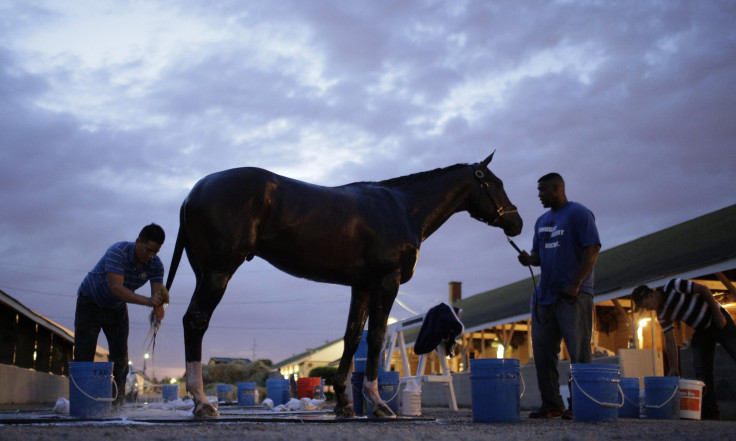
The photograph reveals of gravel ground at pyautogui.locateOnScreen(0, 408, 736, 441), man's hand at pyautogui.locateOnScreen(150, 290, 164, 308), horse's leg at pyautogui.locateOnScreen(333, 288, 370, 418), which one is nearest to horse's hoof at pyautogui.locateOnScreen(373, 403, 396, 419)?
horse's leg at pyautogui.locateOnScreen(333, 288, 370, 418)

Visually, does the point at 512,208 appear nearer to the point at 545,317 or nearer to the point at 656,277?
the point at 545,317

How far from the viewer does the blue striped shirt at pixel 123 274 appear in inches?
235

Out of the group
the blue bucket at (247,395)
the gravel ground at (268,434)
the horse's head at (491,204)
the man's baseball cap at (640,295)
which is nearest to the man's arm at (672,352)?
the man's baseball cap at (640,295)

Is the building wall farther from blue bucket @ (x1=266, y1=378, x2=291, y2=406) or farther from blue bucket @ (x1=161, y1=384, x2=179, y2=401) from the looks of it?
blue bucket @ (x1=266, y1=378, x2=291, y2=406)

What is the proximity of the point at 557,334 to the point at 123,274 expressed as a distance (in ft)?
13.0

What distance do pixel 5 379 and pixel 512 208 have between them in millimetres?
9479

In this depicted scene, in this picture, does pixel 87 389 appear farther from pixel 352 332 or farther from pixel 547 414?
pixel 547 414

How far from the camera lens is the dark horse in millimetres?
5152

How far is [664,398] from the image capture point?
683cm

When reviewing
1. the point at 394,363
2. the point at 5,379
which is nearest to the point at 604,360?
the point at 5,379

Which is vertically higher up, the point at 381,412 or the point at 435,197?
the point at 435,197

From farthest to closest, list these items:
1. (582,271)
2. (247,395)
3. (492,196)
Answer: (247,395), (492,196), (582,271)

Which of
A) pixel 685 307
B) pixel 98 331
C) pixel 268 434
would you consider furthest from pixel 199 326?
pixel 685 307

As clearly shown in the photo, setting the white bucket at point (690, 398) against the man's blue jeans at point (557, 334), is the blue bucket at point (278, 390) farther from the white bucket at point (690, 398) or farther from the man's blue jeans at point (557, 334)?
the white bucket at point (690, 398)
